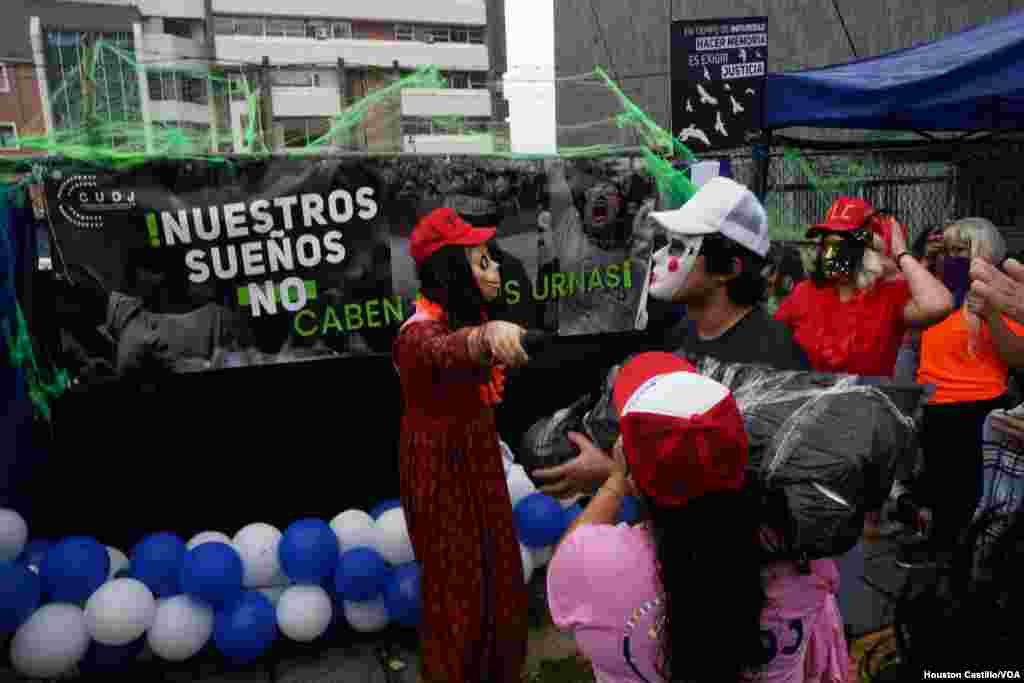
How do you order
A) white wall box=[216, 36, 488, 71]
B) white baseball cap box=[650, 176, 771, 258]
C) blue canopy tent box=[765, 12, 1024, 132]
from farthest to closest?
white wall box=[216, 36, 488, 71], blue canopy tent box=[765, 12, 1024, 132], white baseball cap box=[650, 176, 771, 258]


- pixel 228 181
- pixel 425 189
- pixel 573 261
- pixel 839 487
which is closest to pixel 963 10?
pixel 573 261

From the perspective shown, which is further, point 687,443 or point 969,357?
point 969,357

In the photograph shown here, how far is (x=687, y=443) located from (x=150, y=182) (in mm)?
2836

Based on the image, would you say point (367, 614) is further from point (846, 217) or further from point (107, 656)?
point (846, 217)

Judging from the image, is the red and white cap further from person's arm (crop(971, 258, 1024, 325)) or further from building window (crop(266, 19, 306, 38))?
building window (crop(266, 19, 306, 38))

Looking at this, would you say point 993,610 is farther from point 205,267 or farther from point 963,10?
point 963,10

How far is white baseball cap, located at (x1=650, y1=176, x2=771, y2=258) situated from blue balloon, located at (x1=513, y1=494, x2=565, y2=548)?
5.92 ft

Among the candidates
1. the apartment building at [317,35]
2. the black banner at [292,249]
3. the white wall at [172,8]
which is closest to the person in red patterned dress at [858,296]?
the black banner at [292,249]

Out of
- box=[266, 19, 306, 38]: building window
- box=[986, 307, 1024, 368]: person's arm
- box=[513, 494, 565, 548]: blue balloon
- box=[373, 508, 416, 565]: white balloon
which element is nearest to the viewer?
box=[986, 307, 1024, 368]: person's arm

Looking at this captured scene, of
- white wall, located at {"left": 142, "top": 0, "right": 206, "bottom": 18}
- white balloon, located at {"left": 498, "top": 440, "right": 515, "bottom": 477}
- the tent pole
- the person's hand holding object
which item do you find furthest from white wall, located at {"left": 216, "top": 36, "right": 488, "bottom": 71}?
the person's hand holding object

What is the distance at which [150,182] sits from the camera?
10.1 feet

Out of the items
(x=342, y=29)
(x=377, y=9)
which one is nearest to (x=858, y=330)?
(x=342, y=29)

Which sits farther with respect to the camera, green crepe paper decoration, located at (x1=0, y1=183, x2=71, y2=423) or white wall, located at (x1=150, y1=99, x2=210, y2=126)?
white wall, located at (x1=150, y1=99, x2=210, y2=126)

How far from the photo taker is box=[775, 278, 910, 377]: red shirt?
9.24 feet
